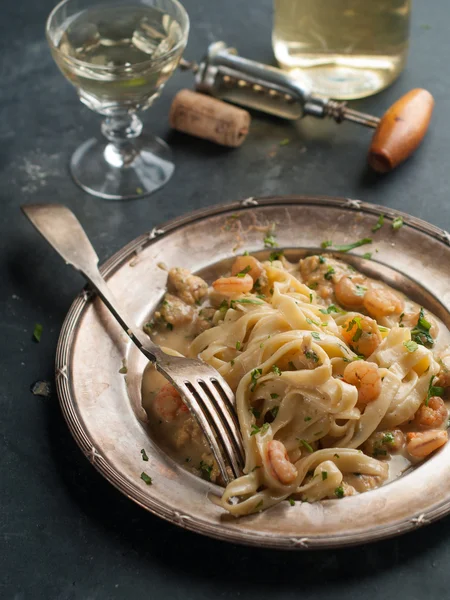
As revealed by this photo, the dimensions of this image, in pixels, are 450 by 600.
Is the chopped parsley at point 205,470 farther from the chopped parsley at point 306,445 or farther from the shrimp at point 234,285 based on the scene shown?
the shrimp at point 234,285

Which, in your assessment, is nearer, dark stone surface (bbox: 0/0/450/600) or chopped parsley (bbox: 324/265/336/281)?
dark stone surface (bbox: 0/0/450/600)

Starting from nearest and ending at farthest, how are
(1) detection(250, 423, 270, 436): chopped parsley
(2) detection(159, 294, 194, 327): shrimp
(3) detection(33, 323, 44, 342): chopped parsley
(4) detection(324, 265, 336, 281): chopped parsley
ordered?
(1) detection(250, 423, 270, 436): chopped parsley
(2) detection(159, 294, 194, 327): shrimp
(4) detection(324, 265, 336, 281): chopped parsley
(3) detection(33, 323, 44, 342): chopped parsley

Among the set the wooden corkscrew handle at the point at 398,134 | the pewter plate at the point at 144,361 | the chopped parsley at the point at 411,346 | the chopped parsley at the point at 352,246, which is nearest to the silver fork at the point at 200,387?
the pewter plate at the point at 144,361

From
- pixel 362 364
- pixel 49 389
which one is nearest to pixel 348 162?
pixel 362 364

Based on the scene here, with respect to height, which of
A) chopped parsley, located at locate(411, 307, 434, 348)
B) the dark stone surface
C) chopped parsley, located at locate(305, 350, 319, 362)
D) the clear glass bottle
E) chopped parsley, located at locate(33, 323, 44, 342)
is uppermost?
the clear glass bottle

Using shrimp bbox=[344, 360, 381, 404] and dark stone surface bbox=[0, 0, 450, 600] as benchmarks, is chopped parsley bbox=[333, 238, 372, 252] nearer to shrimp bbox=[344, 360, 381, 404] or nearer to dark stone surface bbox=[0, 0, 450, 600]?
dark stone surface bbox=[0, 0, 450, 600]

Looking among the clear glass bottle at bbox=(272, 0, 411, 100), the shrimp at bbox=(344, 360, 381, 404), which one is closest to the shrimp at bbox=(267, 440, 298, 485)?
the shrimp at bbox=(344, 360, 381, 404)

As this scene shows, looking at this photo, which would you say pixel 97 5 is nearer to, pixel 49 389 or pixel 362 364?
pixel 49 389
